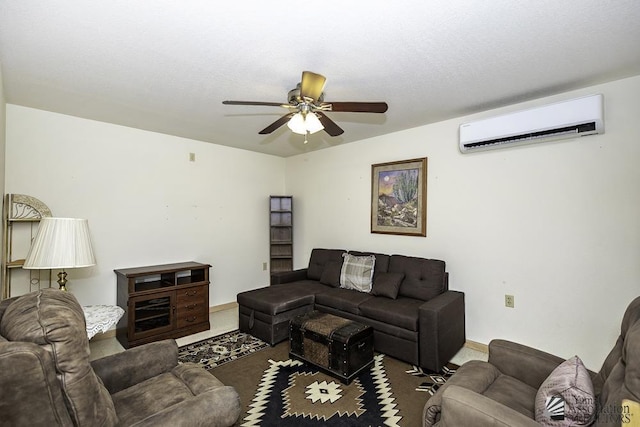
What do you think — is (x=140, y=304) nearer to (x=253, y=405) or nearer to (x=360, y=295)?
(x=253, y=405)

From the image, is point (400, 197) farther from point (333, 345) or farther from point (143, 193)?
point (143, 193)

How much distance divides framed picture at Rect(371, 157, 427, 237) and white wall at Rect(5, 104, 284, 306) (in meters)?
2.00

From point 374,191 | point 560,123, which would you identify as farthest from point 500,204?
point 374,191

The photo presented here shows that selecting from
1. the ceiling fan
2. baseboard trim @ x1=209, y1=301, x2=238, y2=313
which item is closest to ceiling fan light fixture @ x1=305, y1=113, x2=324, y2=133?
the ceiling fan

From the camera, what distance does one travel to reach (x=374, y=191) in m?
4.08

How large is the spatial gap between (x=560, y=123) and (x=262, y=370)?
3.31m

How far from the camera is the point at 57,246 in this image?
7.05 ft

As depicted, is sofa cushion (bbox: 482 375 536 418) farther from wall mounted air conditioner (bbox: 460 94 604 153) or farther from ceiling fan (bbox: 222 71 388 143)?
wall mounted air conditioner (bbox: 460 94 604 153)

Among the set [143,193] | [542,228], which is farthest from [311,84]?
[143,193]

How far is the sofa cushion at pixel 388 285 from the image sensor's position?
3.30 m

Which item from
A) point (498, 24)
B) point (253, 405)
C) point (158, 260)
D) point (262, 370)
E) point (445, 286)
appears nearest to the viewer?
point (498, 24)

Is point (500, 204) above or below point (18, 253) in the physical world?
above

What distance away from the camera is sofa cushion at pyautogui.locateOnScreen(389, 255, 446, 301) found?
125 inches

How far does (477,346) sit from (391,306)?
1054 mm
